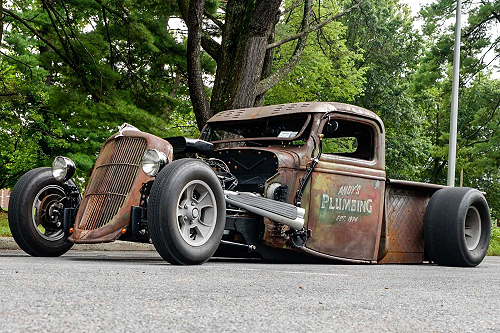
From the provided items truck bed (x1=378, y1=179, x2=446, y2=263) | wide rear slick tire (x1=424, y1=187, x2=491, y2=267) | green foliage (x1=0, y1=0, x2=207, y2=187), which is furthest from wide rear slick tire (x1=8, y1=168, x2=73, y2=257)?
green foliage (x1=0, y1=0, x2=207, y2=187)

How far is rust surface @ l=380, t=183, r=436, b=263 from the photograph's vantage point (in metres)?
7.92

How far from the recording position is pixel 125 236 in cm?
613

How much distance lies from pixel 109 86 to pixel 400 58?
77.4 ft

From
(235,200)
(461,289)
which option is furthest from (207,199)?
(461,289)

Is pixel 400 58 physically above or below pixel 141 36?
above

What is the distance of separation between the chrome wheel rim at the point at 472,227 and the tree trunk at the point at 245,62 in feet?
15.0

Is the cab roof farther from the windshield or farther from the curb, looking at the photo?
the curb

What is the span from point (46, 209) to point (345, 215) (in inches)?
120

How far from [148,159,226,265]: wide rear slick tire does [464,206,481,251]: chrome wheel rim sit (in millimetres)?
3520

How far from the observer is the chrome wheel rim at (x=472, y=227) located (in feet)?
26.9

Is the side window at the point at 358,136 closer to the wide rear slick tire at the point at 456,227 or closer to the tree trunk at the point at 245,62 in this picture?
the wide rear slick tire at the point at 456,227

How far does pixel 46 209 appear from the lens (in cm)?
694

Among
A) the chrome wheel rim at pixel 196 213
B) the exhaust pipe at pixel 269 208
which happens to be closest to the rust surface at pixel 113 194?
the chrome wheel rim at pixel 196 213

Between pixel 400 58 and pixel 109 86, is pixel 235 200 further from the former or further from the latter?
pixel 400 58
